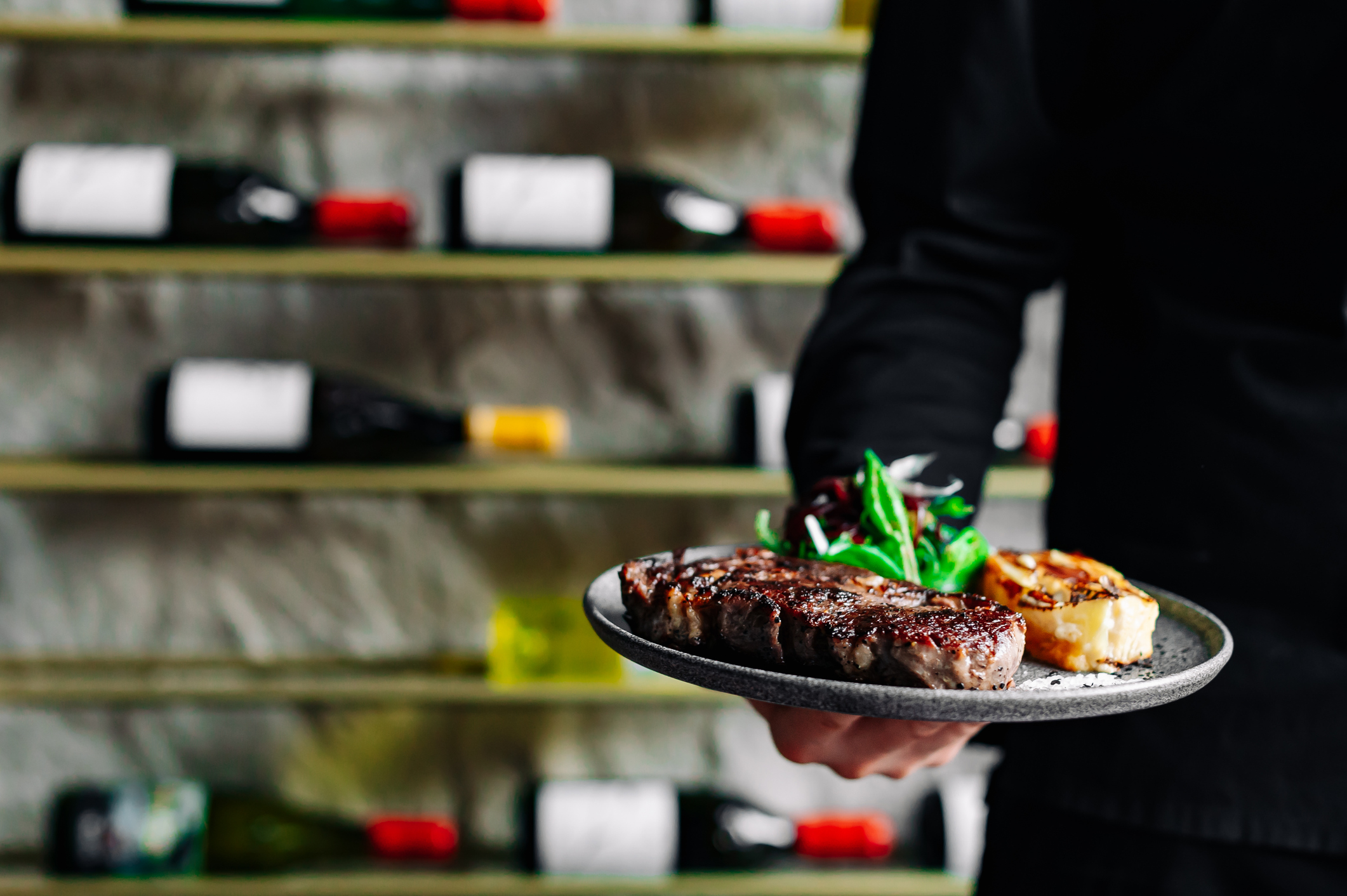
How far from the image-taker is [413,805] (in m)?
1.68

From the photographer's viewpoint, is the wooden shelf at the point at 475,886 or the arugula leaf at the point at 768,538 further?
the wooden shelf at the point at 475,886

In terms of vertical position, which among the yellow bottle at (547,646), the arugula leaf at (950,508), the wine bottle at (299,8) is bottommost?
the yellow bottle at (547,646)

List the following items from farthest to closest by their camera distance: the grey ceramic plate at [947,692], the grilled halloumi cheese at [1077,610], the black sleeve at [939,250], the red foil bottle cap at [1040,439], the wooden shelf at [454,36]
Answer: the red foil bottle cap at [1040,439], the wooden shelf at [454,36], the black sleeve at [939,250], the grilled halloumi cheese at [1077,610], the grey ceramic plate at [947,692]

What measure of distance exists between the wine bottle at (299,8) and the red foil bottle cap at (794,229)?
56 cm

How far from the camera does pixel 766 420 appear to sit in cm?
144

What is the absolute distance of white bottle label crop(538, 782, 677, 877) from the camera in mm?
1471

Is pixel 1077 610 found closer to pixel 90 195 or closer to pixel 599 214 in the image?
pixel 599 214

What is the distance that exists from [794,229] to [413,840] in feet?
3.62

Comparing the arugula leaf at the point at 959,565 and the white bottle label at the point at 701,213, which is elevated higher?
the white bottle label at the point at 701,213

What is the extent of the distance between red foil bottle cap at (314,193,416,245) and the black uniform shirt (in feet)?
2.64

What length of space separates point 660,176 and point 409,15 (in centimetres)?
43

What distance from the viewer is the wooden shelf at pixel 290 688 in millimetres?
1454

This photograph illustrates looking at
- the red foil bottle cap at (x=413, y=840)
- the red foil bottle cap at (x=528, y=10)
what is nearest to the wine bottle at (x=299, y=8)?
the red foil bottle cap at (x=528, y=10)

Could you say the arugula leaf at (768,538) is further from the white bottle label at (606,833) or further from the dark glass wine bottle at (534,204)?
the white bottle label at (606,833)
